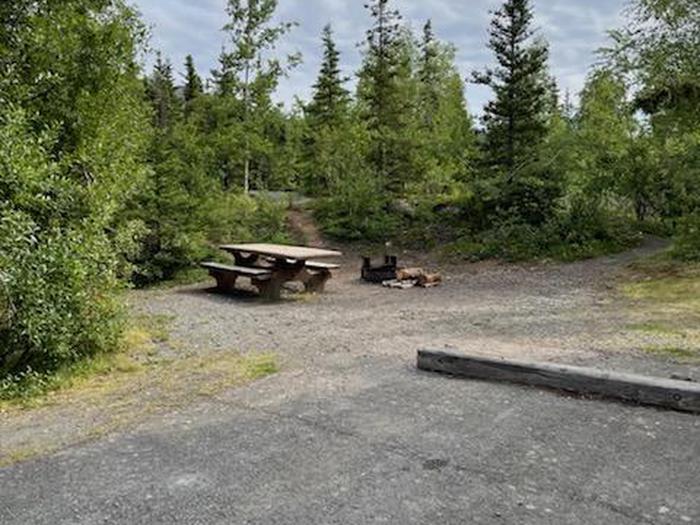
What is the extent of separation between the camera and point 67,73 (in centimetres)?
621

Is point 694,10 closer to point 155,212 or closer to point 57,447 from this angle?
point 155,212

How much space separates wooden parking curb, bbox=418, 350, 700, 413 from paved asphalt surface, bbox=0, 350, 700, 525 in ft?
0.41

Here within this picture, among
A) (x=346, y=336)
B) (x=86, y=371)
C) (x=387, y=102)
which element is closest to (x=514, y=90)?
(x=387, y=102)

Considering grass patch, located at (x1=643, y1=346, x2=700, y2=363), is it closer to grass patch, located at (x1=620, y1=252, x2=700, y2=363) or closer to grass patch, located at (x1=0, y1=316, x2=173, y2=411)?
grass patch, located at (x1=620, y1=252, x2=700, y2=363)

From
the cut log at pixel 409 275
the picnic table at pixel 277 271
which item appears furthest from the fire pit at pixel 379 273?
the picnic table at pixel 277 271

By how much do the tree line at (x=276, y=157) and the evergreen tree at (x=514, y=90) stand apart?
38 mm

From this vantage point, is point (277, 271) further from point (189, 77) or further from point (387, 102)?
point (189, 77)

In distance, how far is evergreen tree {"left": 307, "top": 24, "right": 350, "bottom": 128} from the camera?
A: 77.7 feet

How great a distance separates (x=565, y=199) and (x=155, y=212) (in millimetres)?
9582

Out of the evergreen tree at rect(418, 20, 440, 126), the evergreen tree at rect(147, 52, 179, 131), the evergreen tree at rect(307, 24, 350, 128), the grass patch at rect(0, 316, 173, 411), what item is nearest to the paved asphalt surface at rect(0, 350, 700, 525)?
the grass patch at rect(0, 316, 173, 411)

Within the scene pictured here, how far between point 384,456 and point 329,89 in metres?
22.3

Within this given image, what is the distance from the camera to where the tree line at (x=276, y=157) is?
518 centimetres

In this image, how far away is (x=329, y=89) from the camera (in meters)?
23.9

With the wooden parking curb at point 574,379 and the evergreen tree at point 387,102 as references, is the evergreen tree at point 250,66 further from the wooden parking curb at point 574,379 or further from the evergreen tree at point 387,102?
the wooden parking curb at point 574,379
